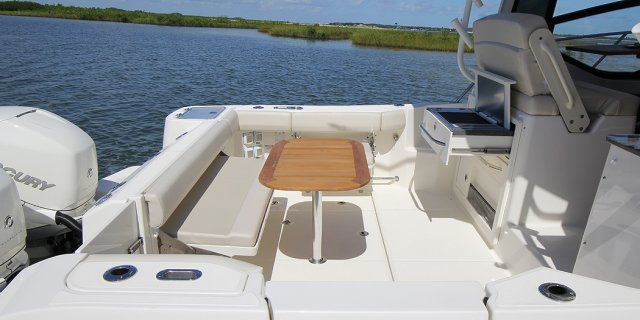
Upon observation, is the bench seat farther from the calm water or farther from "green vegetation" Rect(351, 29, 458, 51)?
"green vegetation" Rect(351, 29, 458, 51)

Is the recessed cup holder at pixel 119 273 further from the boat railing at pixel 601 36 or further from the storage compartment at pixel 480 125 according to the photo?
the boat railing at pixel 601 36

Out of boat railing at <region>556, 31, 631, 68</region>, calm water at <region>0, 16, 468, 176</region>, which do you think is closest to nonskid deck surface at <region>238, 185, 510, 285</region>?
boat railing at <region>556, 31, 631, 68</region>

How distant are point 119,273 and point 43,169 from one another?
4.31 feet

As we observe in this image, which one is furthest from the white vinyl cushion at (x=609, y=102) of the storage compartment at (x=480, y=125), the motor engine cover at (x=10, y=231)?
the motor engine cover at (x=10, y=231)

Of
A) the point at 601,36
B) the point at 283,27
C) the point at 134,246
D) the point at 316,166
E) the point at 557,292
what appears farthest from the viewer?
the point at 283,27

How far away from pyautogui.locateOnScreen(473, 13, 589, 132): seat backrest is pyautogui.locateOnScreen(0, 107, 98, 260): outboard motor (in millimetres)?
1918

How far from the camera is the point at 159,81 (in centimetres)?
977

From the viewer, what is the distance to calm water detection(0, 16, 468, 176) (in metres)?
6.59

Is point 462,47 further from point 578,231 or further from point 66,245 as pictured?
point 66,245

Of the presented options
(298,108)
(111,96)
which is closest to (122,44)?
(111,96)

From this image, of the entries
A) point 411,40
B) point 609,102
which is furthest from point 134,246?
point 411,40

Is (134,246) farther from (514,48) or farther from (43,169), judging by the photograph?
A: (514,48)

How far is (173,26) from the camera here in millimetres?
33281

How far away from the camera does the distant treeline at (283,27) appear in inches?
706
